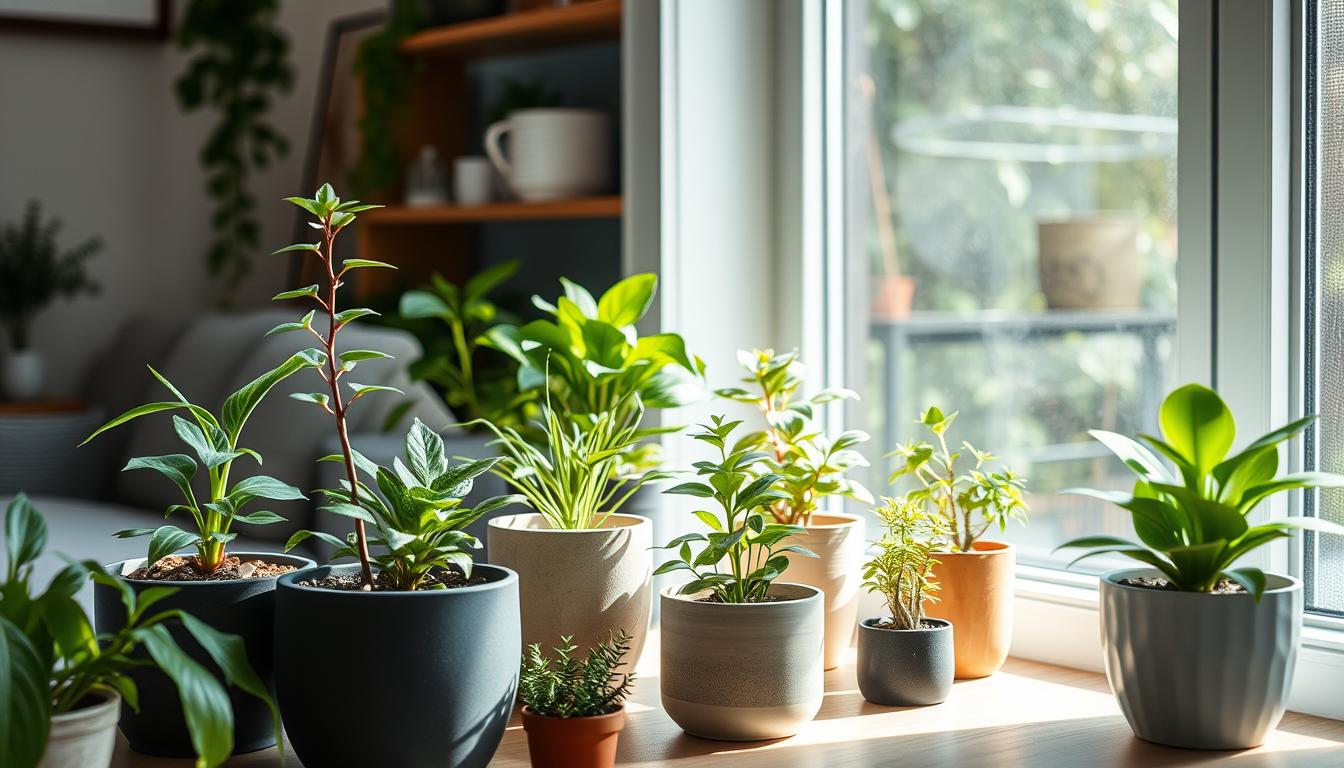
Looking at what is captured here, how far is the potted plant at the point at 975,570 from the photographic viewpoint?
1326 millimetres

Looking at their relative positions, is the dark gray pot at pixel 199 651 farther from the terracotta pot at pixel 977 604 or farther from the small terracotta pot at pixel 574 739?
the terracotta pot at pixel 977 604

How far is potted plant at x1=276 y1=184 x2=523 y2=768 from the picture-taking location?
95cm

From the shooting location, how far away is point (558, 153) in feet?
7.39

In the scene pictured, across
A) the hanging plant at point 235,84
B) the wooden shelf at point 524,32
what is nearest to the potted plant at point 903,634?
the wooden shelf at point 524,32

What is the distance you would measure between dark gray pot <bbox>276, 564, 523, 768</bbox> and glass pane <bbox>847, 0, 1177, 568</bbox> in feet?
5.62

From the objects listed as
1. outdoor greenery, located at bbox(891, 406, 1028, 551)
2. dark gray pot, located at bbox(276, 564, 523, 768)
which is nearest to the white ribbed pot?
dark gray pot, located at bbox(276, 564, 523, 768)

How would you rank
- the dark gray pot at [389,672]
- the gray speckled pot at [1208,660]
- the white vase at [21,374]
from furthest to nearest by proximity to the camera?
the white vase at [21,374], the gray speckled pot at [1208,660], the dark gray pot at [389,672]

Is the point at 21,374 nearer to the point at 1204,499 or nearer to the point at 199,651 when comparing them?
the point at 199,651

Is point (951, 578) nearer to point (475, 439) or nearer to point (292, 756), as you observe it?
point (292, 756)

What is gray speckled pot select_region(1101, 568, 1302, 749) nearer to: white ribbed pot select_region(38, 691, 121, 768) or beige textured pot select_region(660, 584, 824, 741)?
beige textured pot select_region(660, 584, 824, 741)

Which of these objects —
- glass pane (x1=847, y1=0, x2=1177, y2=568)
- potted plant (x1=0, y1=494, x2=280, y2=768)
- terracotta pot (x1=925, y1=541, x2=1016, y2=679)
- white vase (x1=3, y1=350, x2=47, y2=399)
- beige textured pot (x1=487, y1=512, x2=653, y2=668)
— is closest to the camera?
potted plant (x1=0, y1=494, x2=280, y2=768)

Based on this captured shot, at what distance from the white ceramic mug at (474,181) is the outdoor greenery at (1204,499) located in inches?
62.4

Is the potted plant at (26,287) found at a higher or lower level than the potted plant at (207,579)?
higher

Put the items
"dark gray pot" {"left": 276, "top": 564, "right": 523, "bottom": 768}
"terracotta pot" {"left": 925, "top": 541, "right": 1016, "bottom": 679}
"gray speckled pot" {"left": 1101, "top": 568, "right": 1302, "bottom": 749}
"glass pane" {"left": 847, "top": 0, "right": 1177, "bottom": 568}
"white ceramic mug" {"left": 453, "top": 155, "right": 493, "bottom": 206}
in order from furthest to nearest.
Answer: "glass pane" {"left": 847, "top": 0, "right": 1177, "bottom": 568} < "white ceramic mug" {"left": 453, "top": 155, "right": 493, "bottom": 206} < "terracotta pot" {"left": 925, "top": 541, "right": 1016, "bottom": 679} < "gray speckled pot" {"left": 1101, "top": 568, "right": 1302, "bottom": 749} < "dark gray pot" {"left": 276, "top": 564, "right": 523, "bottom": 768}
